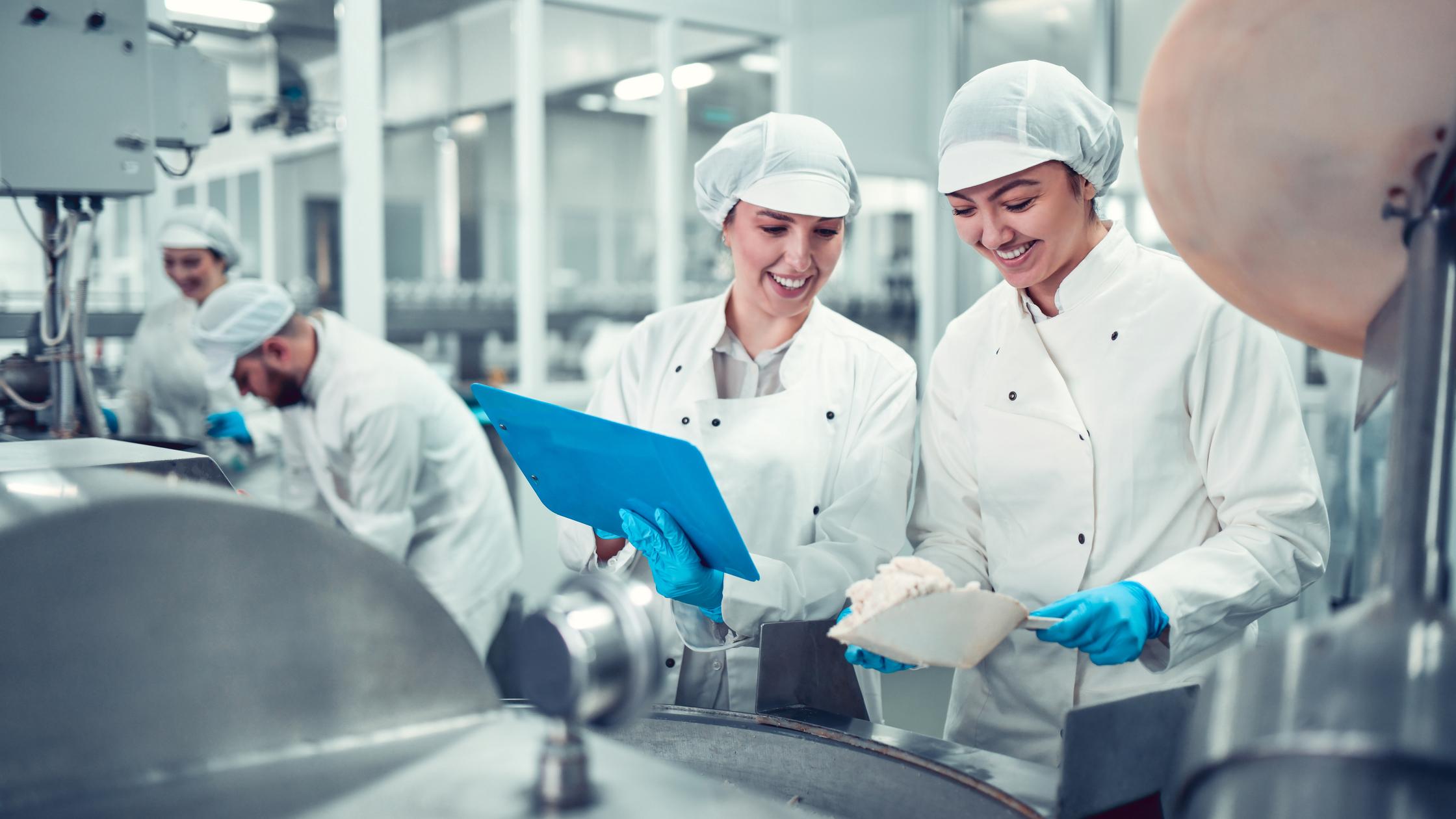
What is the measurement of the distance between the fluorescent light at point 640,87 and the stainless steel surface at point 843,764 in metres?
3.83

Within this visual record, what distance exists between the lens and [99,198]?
209cm

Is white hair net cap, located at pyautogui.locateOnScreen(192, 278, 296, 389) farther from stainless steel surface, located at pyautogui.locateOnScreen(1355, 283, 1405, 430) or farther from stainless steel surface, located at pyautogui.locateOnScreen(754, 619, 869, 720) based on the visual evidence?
stainless steel surface, located at pyautogui.locateOnScreen(1355, 283, 1405, 430)

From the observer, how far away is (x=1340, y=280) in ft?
2.37

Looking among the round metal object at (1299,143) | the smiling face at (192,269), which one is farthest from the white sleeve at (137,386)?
the round metal object at (1299,143)

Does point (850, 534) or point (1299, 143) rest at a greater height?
point (1299, 143)

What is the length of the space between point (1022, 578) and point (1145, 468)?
0.23 metres

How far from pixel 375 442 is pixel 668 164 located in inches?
97.9

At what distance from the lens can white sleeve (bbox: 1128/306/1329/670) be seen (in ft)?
4.30

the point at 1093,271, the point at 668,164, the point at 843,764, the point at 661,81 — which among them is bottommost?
the point at 843,764

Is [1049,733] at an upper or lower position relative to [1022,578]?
lower

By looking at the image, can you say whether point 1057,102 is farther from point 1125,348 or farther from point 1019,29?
point 1019,29

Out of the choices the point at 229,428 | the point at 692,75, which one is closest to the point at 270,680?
the point at 229,428

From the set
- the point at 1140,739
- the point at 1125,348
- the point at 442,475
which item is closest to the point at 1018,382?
the point at 1125,348

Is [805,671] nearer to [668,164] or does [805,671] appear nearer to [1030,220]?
[1030,220]
